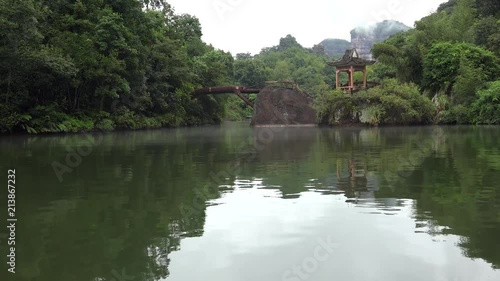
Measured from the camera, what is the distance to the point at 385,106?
33.0 m

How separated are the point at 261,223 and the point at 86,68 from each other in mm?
25324

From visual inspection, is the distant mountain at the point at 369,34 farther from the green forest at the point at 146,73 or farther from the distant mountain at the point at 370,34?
the green forest at the point at 146,73

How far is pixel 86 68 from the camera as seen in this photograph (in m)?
28.3

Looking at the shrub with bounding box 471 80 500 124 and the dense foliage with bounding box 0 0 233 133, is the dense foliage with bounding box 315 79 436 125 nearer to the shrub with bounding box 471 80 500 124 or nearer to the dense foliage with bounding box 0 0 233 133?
the shrub with bounding box 471 80 500 124

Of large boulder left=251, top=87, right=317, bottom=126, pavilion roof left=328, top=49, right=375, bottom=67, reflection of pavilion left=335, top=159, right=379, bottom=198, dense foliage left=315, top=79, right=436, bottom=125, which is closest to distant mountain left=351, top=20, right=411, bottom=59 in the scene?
pavilion roof left=328, top=49, right=375, bottom=67

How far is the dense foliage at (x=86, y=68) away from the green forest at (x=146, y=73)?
2.5 inches

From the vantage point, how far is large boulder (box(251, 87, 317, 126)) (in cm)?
4131

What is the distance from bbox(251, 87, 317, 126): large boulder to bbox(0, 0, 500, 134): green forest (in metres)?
3.94

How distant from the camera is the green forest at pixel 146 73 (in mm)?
24797

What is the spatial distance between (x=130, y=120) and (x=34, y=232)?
95.1ft

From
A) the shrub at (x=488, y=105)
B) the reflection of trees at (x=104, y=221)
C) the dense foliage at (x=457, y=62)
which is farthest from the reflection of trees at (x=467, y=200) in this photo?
the dense foliage at (x=457, y=62)

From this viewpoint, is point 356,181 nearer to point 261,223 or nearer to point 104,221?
point 261,223

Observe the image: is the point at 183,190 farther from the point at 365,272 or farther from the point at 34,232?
the point at 365,272

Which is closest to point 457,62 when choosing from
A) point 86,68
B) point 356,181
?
point 86,68
